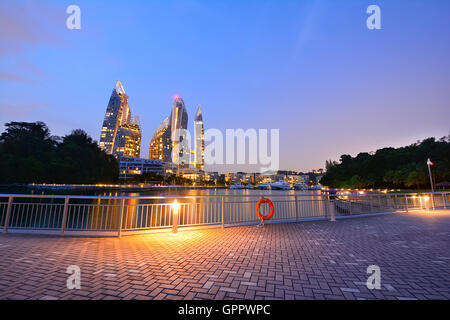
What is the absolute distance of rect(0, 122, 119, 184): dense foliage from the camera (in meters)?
71.5

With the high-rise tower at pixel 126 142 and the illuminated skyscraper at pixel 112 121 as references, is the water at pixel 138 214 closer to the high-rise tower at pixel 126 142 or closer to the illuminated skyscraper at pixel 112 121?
the high-rise tower at pixel 126 142

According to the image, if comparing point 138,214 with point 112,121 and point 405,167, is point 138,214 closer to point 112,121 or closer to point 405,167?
point 405,167

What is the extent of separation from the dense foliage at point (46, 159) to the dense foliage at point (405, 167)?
110 metres

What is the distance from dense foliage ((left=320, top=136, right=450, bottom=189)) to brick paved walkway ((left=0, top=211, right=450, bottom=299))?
56.3 metres

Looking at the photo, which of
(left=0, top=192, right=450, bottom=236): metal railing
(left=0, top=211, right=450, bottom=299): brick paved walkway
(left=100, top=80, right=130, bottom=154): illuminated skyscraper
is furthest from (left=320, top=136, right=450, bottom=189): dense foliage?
(left=100, top=80, right=130, bottom=154): illuminated skyscraper

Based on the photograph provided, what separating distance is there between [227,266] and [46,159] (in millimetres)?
105681

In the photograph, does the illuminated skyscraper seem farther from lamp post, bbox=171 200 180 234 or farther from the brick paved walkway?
the brick paved walkway

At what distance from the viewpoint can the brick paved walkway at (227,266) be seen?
3209mm

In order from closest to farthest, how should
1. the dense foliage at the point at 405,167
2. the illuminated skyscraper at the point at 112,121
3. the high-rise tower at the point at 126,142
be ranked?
the dense foliage at the point at 405,167 < the high-rise tower at the point at 126,142 < the illuminated skyscraper at the point at 112,121

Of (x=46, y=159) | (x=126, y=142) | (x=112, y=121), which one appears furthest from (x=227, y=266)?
(x=112, y=121)

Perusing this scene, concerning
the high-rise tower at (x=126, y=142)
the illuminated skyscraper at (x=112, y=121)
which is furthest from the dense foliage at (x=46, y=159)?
the illuminated skyscraper at (x=112, y=121)

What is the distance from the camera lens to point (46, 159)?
80.0 metres

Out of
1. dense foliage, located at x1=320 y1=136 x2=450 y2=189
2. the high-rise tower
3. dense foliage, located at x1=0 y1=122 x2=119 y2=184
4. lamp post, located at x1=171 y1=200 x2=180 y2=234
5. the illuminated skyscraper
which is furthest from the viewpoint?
the illuminated skyscraper
